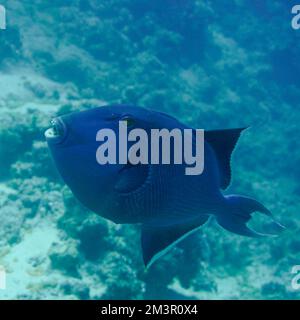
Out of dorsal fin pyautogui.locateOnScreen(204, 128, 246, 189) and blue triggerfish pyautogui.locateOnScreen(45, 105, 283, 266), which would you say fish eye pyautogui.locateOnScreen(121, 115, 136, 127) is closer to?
blue triggerfish pyautogui.locateOnScreen(45, 105, 283, 266)

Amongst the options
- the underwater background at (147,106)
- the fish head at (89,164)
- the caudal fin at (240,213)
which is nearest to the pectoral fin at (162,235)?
the caudal fin at (240,213)

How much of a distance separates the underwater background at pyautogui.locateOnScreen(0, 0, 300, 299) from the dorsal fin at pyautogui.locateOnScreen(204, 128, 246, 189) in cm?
309

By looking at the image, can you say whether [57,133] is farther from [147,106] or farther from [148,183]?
[147,106]

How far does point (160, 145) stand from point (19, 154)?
17.4 feet

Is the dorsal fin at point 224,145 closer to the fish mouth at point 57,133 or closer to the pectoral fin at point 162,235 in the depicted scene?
the pectoral fin at point 162,235

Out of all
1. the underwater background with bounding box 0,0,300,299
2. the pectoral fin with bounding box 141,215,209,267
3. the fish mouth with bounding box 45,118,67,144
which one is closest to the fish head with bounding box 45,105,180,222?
the fish mouth with bounding box 45,118,67,144

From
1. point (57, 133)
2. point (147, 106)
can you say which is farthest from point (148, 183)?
point (147, 106)

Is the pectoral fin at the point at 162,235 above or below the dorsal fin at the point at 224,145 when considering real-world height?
below

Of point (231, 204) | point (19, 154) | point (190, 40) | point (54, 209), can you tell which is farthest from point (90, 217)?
point (190, 40)

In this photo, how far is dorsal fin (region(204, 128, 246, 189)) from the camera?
1258mm

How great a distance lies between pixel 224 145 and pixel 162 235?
1.24 ft

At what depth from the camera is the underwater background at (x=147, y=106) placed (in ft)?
14.6

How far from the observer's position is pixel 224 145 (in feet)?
4.17
